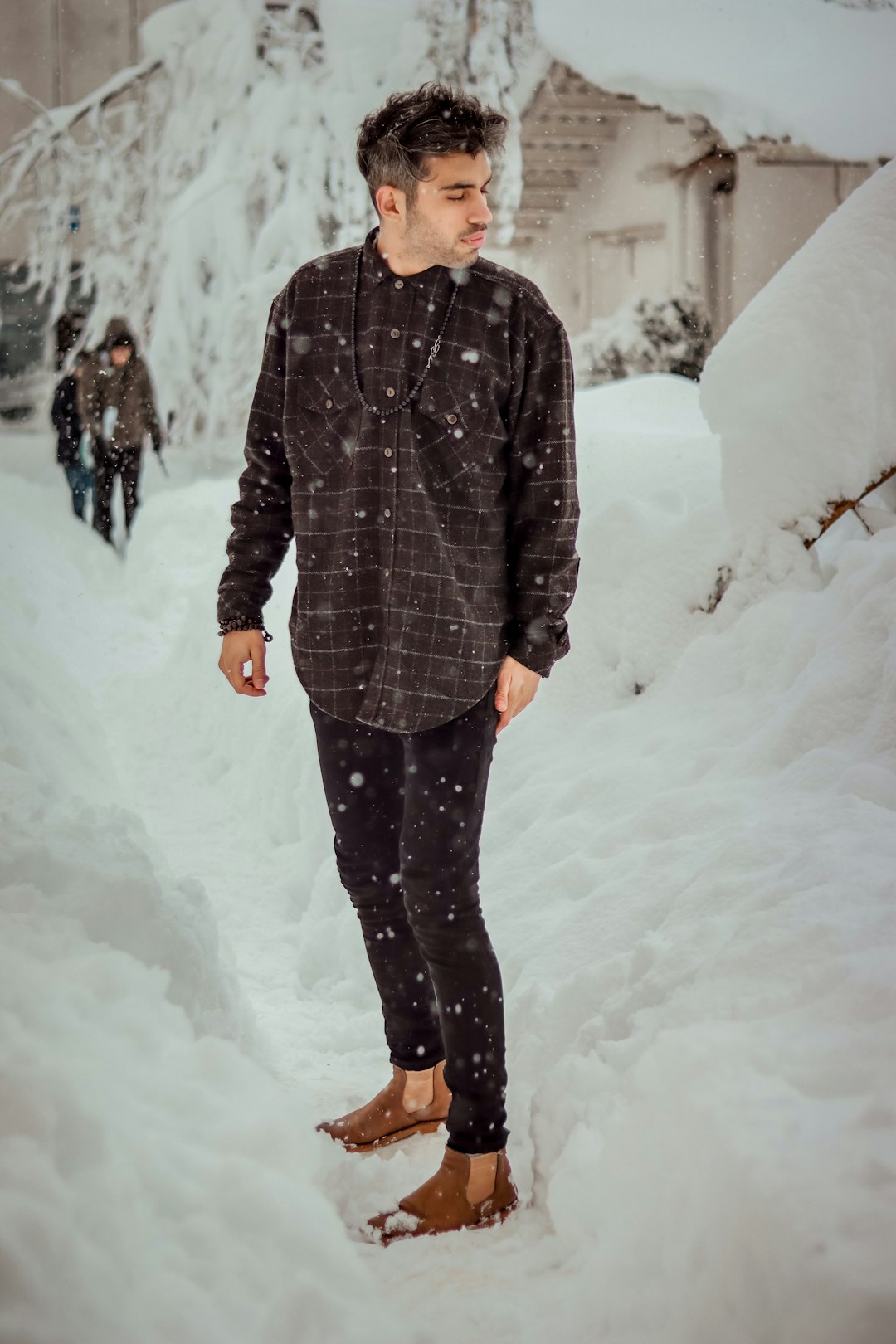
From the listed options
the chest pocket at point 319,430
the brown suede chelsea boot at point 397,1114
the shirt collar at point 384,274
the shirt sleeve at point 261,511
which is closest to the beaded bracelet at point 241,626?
the shirt sleeve at point 261,511

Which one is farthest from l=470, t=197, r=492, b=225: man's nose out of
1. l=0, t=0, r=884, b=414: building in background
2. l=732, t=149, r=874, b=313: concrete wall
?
l=732, t=149, r=874, b=313: concrete wall

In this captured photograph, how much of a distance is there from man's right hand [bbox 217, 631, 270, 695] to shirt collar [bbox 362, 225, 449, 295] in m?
0.57

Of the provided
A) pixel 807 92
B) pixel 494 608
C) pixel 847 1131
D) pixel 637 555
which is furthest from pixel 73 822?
pixel 807 92

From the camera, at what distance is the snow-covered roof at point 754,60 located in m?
6.36

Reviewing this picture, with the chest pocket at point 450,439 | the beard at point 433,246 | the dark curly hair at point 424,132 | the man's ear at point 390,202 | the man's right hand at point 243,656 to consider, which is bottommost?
the man's right hand at point 243,656

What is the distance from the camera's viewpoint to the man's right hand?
69.8 inches

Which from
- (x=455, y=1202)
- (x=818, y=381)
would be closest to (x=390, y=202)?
(x=455, y=1202)

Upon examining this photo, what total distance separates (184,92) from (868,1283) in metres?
6.83

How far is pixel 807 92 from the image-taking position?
22.6ft

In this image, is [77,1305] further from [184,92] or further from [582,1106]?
[184,92]

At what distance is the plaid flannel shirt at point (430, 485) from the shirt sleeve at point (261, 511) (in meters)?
0.08

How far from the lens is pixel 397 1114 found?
1.89 m

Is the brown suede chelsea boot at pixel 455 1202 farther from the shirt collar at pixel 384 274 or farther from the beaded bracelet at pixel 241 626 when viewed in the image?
the shirt collar at pixel 384 274

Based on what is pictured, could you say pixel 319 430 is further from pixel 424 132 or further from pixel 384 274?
pixel 424 132
